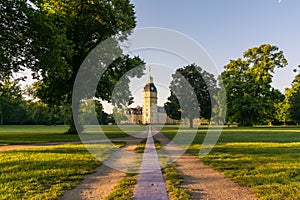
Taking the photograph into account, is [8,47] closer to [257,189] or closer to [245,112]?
[257,189]

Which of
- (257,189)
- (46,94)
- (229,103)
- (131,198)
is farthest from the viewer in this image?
(229,103)

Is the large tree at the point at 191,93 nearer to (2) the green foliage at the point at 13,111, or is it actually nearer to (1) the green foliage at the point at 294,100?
(1) the green foliage at the point at 294,100

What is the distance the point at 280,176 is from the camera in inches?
290

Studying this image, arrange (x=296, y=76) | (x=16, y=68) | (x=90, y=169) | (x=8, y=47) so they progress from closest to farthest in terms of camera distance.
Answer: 1. (x=90, y=169)
2. (x=8, y=47)
3. (x=16, y=68)
4. (x=296, y=76)

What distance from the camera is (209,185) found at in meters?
6.48

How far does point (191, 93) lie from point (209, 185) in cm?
4410

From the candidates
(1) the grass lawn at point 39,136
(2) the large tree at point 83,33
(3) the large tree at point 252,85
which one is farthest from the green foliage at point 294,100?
(2) the large tree at point 83,33

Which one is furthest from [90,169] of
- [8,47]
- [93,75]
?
[93,75]

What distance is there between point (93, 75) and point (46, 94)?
544 cm

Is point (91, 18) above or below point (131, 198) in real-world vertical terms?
above

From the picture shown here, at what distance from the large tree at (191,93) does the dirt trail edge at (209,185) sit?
4026cm

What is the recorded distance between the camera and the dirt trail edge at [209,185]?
557cm

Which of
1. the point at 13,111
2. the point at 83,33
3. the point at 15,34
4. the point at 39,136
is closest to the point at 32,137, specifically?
the point at 39,136

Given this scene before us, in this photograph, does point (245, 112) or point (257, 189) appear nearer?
point (257, 189)
